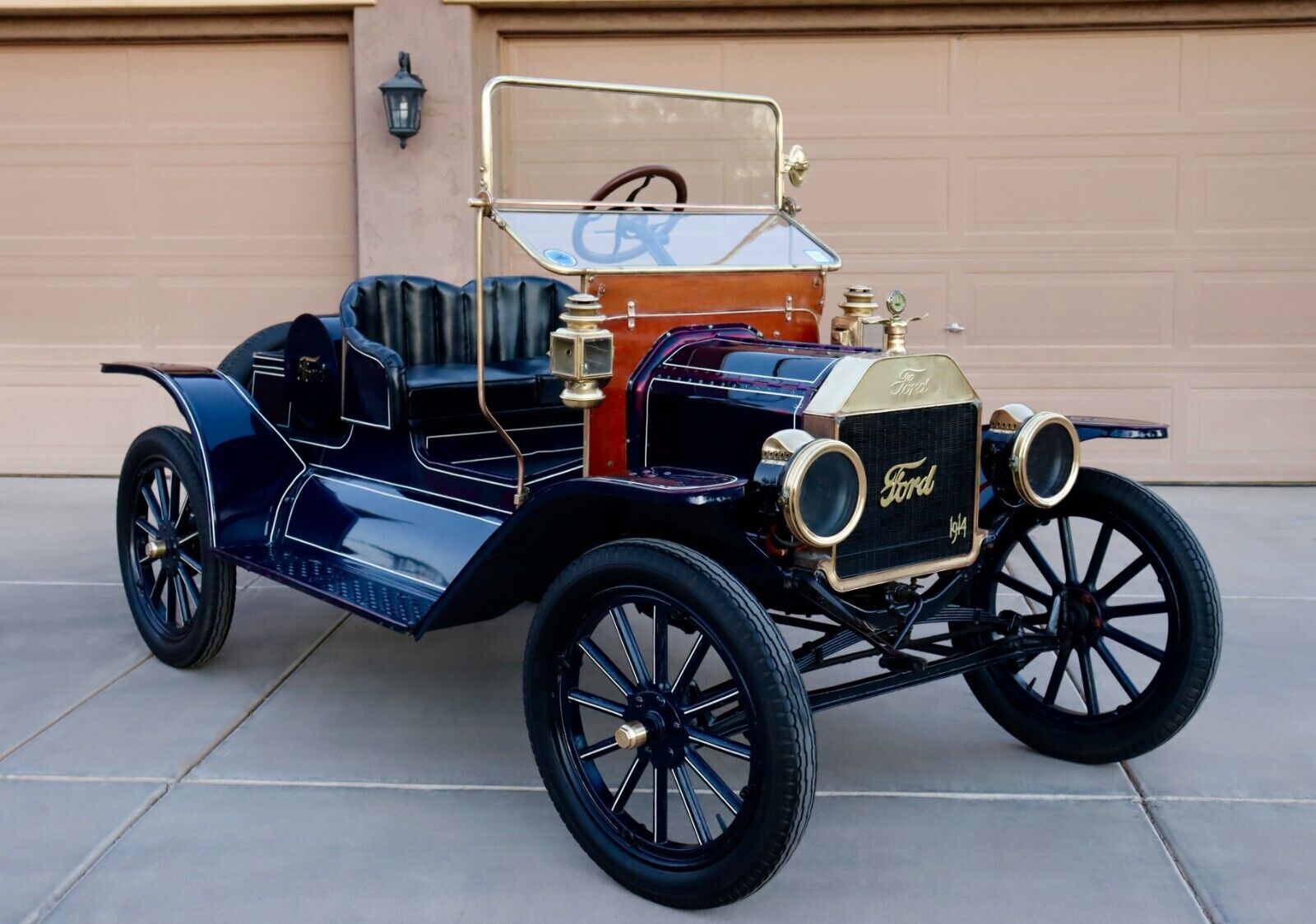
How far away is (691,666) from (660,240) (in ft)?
4.23

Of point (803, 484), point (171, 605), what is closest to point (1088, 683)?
point (803, 484)

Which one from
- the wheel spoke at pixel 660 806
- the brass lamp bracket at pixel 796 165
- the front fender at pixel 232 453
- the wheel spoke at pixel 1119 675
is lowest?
the wheel spoke at pixel 660 806

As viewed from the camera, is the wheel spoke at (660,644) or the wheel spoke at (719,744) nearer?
the wheel spoke at (719,744)

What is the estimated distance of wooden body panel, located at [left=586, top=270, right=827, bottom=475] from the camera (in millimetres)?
3166

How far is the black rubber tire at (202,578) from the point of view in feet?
12.6

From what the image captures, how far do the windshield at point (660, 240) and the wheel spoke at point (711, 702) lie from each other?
1070 mm

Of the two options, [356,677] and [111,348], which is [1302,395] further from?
[111,348]

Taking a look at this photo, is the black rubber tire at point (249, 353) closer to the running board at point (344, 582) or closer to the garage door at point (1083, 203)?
the running board at point (344, 582)

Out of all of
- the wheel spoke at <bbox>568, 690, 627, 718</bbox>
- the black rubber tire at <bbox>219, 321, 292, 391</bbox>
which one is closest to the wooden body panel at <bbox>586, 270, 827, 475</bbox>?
the wheel spoke at <bbox>568, 690, 627, 718</bbox>

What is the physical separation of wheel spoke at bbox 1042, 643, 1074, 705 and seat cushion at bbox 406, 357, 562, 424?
1599 millimetres

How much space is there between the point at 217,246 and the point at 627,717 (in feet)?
16.5

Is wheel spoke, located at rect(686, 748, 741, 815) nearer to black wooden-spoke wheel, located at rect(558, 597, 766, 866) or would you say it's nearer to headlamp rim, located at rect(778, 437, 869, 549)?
black wooden-spoke wheel, located at rect(558, 597, 766, 866)

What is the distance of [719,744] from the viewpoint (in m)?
2.53

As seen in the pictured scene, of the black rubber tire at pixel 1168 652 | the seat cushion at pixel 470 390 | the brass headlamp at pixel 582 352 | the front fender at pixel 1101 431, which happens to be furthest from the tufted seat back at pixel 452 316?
the black rubber tire at pixel 1168 652
